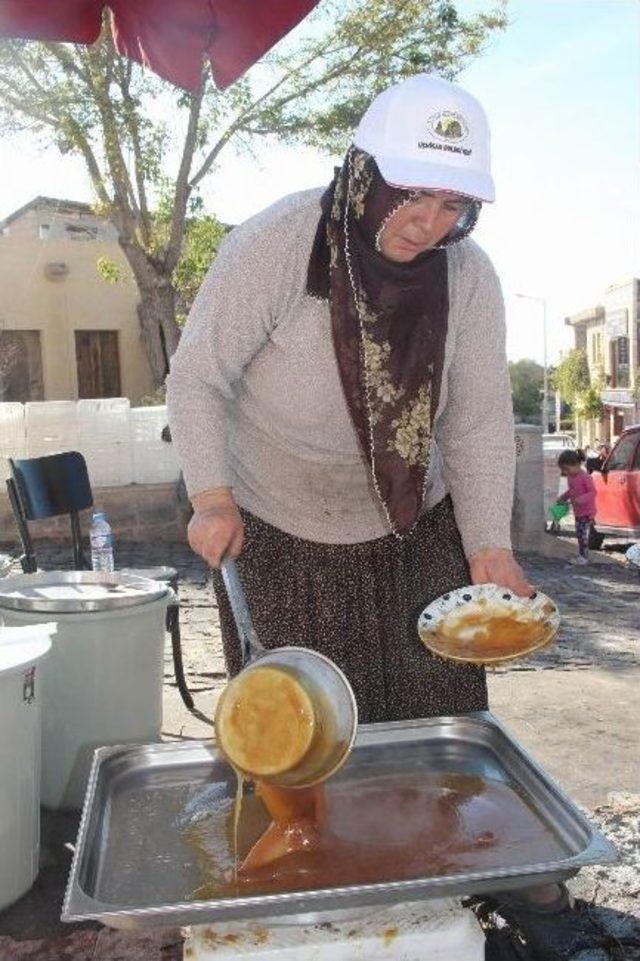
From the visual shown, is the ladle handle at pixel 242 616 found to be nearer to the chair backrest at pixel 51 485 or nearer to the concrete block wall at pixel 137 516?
the chair backrest at pixel 51 485

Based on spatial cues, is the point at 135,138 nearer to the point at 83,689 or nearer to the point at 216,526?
the point at 83,689

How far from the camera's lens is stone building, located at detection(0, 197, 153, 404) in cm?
2130

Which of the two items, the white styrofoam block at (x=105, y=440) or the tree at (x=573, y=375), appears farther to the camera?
the tree at (x=573, y=375)

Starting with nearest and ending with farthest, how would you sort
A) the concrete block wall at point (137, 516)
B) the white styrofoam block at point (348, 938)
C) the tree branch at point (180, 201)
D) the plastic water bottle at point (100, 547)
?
the white styrofoam block at point (348, 938) → the plastic water bottle at point (100, 547) → the concrete block wall at point (137, 516) → the tree branch at point (180, 201)

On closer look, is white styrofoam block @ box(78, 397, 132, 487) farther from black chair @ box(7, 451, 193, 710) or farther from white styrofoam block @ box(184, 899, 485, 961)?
white styrofoam block @ box(184, 899, 485, 961)

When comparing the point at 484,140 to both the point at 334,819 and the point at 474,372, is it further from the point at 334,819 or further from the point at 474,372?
the point at 334,819

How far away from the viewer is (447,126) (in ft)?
6.17

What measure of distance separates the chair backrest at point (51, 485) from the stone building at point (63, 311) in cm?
1639

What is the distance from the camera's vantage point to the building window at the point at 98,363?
22266mm

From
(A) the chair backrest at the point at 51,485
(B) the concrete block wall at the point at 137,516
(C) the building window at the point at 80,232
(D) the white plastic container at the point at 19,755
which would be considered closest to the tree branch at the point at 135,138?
(B) the concrete block wall at the point at 137,516

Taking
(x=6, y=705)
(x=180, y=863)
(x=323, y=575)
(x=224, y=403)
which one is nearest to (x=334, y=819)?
(x=180, y=863)

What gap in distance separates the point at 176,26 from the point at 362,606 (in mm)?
2277

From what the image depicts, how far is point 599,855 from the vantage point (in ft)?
4.72

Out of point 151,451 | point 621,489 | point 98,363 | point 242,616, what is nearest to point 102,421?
point 151,451
